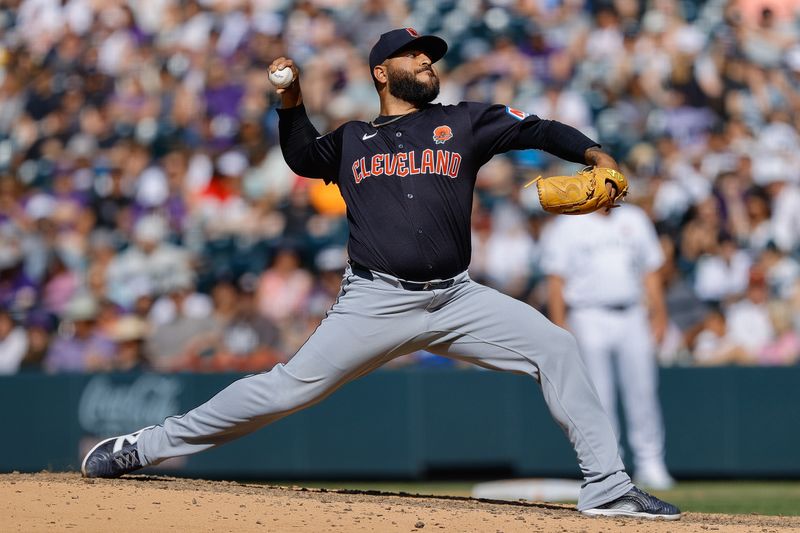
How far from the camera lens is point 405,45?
16.4 ft

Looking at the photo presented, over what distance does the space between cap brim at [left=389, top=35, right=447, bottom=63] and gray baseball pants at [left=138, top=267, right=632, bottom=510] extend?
90 centimetres

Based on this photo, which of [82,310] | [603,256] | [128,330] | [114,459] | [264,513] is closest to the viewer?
[264,513]

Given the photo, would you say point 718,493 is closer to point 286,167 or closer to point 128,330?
point 128,330

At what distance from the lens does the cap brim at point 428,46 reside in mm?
4988

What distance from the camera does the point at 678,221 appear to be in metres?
10.9

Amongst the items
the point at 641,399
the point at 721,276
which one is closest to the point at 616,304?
the point at 641,399

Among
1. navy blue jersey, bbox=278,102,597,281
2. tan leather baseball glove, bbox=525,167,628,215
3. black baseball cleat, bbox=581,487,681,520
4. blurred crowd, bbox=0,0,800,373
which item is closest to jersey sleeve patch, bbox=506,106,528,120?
navy blue jersey, bbox=278,102,597,281

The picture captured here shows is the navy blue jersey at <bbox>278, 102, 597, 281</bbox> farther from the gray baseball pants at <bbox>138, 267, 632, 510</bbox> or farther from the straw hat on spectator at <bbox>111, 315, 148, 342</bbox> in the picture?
the straw hat on spectator at <bbox>111, 315, 148, 342</bbox>

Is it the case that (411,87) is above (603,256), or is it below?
above

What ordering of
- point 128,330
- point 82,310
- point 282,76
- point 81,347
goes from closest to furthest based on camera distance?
1. point 282,76
2. point 128,330
3. point 81,347
4. point 82,310

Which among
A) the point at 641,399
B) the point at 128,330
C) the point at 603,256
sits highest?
the point at 603,256

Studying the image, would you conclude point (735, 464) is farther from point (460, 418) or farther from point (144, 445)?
point (144, 445)

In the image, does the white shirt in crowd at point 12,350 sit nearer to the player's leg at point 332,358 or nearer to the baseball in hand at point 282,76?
the player's leg at point 332,358

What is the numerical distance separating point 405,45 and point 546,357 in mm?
1336
